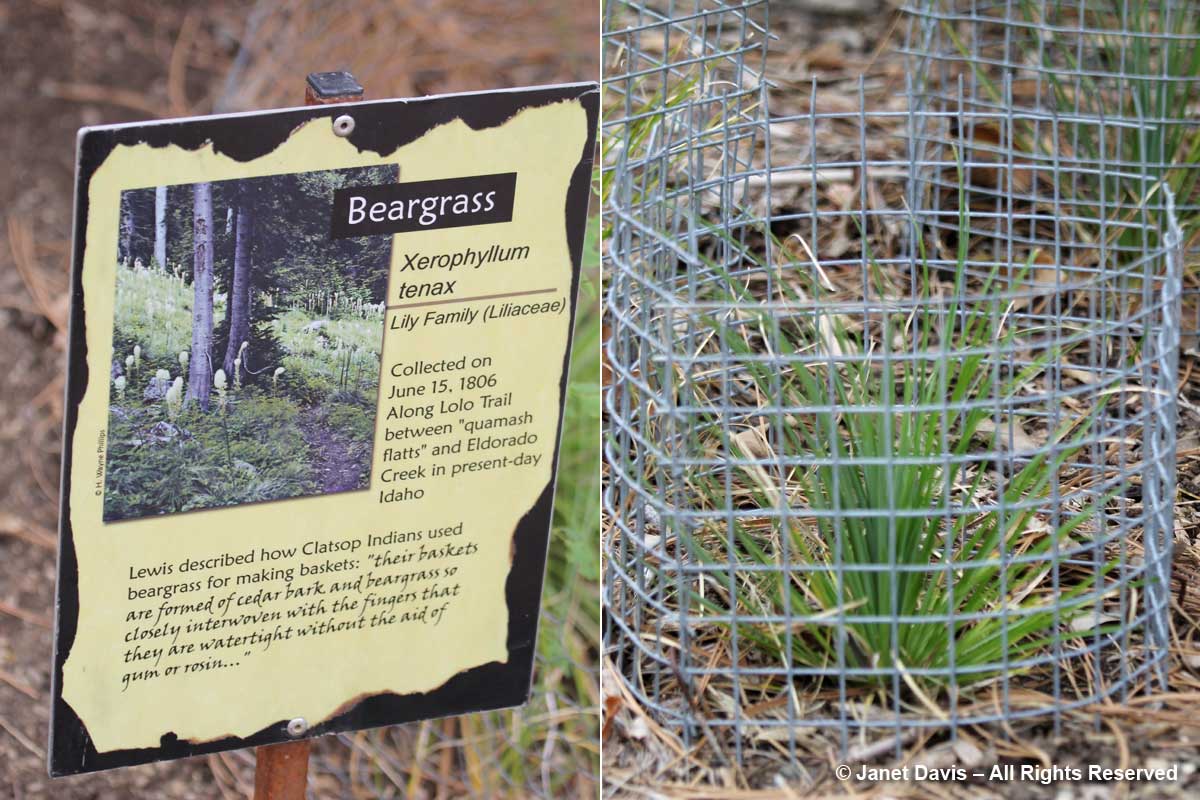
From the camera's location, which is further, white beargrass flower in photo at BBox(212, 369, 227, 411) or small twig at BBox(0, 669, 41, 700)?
small twig at BBox(0, 669, 41, 700)

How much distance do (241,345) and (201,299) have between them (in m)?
0.07

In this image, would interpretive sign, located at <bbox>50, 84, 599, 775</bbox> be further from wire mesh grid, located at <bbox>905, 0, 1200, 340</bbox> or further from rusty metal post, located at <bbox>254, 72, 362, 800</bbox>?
wire mesh grid, located at <bbox>905, 0, 1200, 340</bbox>

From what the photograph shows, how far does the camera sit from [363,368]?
1548 mm

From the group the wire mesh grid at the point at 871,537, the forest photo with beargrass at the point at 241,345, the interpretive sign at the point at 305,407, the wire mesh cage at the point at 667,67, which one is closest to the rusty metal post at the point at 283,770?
the interpretive sign at the point at 305,407

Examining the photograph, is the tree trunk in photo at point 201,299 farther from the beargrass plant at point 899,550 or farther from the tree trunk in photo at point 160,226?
the beargrass plant at point 899,550

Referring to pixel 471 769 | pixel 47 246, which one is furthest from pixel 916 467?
pixel 47 246

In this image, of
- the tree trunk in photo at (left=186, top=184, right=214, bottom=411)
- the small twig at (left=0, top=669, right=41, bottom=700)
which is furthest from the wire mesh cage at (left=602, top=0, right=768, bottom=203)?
the small twig at (left=0, top=669, right=41, bottom=700)

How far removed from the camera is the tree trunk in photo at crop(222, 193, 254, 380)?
142 cm

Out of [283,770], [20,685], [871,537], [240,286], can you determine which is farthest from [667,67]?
[20,685]

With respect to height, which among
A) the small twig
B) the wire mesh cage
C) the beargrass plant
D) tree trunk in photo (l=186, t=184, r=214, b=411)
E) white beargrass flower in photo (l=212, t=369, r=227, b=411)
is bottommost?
the small twig

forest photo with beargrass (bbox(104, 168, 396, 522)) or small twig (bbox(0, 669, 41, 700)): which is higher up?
forest photo with beargrass (bbox(104, 168, 396, 522))

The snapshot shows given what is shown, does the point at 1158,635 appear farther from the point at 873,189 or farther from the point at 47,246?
the point at 47,246

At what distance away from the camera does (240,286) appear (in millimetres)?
1445

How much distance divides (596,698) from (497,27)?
2.50 m
